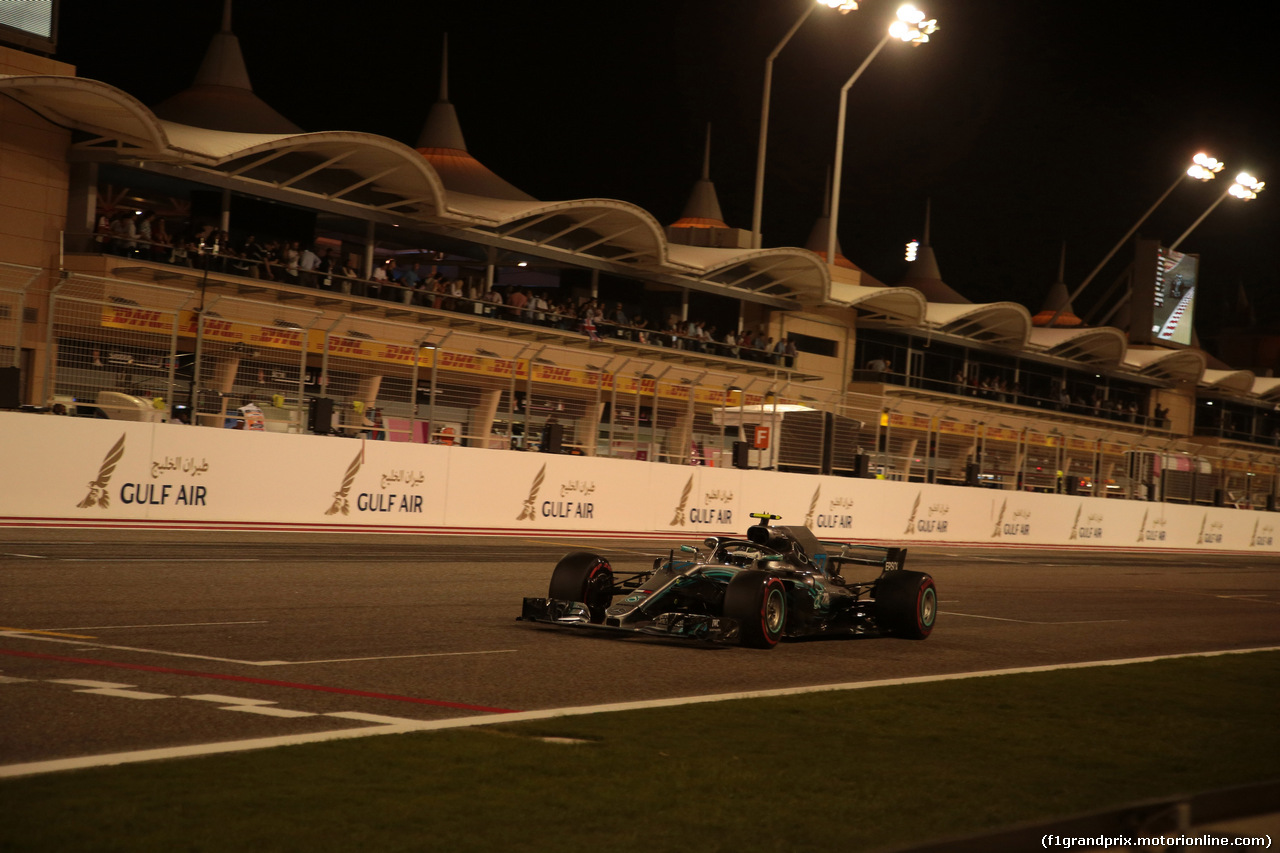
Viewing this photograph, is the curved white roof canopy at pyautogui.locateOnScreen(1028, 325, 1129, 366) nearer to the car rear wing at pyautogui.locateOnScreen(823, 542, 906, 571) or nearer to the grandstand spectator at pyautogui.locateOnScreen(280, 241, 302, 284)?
the grandstand spectator at pyautogui.locateOnScreen(280, 241, 302, 284)

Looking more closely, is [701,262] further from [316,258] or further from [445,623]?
[445,623]

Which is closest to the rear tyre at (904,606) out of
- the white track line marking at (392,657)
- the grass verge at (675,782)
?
the grass verge at (675,782)

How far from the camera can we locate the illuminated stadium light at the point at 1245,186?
54812mm

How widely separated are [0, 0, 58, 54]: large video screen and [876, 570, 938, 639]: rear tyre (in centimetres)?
2490

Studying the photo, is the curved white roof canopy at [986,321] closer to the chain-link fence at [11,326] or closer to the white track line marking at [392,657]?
the chain-link fence at [11,326]

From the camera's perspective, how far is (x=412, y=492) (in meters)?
22.0

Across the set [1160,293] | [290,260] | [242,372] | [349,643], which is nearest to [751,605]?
[349,643]

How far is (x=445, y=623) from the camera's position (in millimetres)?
11086

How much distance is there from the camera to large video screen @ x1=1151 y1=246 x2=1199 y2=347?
67.9m

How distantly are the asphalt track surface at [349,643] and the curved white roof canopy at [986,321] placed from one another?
36202 millimetres

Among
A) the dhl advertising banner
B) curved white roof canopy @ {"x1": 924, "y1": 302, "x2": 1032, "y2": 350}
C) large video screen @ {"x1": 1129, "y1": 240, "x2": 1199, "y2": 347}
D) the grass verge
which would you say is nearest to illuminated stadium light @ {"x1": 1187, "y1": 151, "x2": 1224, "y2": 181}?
curved white roof canopy @ {"x1": 924, "y1": 302, "x2": 1032, "y2": 350}

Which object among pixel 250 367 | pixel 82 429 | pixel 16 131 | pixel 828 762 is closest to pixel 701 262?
pixel 16 131

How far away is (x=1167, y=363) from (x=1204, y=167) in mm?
18719

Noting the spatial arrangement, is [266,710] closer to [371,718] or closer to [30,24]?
[371,718]
